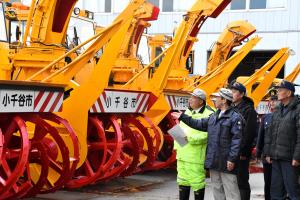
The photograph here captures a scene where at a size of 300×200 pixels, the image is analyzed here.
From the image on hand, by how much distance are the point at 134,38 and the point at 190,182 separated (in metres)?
5.69

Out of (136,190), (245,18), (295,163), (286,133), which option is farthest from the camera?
(245,18)

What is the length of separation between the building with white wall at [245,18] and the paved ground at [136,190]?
11.7m

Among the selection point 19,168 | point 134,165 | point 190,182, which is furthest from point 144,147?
point 19,168

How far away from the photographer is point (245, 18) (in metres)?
21.1

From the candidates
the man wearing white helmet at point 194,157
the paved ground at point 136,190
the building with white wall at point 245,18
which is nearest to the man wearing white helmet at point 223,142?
the man wearing white helmet at point 194,157

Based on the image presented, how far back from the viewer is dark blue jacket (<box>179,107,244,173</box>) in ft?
18.9

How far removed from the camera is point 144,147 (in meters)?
8.16

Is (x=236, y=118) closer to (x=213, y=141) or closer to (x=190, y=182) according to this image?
(x=213, y=141)

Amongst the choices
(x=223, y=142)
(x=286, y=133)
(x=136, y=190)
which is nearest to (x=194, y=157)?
(x=223, y=142)

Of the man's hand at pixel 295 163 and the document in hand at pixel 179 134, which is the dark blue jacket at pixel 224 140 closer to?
the document in hand at pixel 179 134

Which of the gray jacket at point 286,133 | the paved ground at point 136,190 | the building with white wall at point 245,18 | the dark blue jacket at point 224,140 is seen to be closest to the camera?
the dark blue jacket at point 224,140

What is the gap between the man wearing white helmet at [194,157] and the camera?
19.9 feet

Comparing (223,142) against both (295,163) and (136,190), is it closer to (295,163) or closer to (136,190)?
(295,163)

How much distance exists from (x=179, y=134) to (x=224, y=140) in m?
0.52
